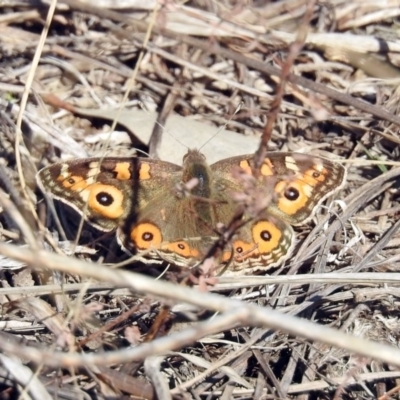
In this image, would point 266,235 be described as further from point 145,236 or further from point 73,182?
point 73,182

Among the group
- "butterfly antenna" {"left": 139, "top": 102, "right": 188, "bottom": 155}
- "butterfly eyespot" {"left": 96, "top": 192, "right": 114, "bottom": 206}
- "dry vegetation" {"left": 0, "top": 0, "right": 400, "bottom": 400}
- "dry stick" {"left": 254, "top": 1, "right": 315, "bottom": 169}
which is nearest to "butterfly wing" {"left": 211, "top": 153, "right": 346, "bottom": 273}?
"dry vegetation" {"left": 0, "top": 0, "right": 400, "bottom": 400}

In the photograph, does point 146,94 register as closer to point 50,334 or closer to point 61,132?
point 61,132


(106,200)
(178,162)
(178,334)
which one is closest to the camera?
(178,334)

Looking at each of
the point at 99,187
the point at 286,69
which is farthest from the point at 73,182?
the point at 286,69

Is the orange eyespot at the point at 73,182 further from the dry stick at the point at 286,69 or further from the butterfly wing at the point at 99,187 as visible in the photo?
the dry stick at the point at 286,69

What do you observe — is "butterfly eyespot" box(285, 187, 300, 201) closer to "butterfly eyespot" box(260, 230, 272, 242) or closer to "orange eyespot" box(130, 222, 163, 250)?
"butterfly eyespot" box(260, 230, 272, 242)

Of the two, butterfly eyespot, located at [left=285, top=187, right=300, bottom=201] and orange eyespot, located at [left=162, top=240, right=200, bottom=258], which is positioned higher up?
butterfly eyespot, located at [left=285, top=187, right=300, bottom=201]

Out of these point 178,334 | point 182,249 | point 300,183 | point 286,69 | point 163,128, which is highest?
point 286,69
